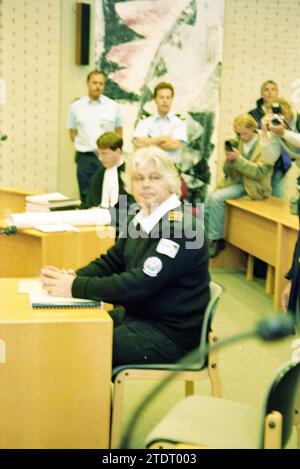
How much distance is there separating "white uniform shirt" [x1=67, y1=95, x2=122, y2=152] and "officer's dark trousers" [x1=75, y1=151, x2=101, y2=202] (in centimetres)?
6

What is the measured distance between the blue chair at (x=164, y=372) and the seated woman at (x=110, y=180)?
194cm

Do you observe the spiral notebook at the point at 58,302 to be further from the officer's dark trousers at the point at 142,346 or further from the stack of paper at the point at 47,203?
the stack of paper at the point at 47,203

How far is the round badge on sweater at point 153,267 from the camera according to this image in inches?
118

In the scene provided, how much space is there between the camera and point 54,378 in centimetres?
283

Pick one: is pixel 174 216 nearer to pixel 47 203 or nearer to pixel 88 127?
pixel 47 203

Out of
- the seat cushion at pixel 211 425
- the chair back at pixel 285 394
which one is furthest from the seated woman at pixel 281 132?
the chair back at pixel 285 394

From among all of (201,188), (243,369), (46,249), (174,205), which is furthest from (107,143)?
(201,188)

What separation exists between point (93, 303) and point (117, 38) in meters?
5.15

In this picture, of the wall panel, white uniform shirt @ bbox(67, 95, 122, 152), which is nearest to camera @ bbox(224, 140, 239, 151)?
white uniform shirt @ bbox(67, 95, 122, 152)

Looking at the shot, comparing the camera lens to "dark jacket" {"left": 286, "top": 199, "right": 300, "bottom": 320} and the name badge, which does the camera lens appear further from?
the name badge

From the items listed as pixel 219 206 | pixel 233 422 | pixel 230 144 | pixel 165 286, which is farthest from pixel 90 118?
pixel 233 422

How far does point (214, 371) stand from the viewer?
10.2 feet

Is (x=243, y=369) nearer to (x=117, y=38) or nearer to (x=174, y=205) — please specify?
(x=174, y=205)

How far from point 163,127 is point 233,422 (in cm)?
500
